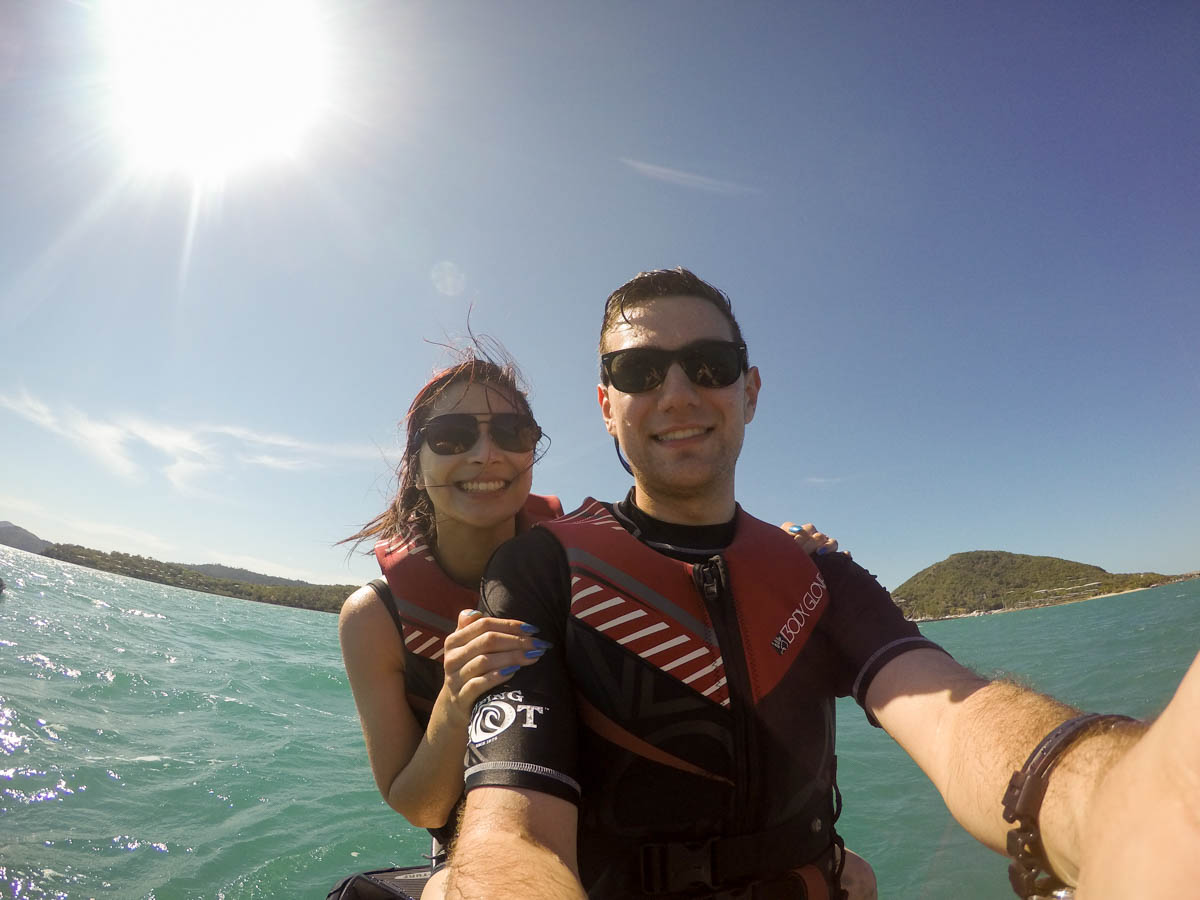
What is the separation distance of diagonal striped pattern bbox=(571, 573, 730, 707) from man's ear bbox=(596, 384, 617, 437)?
88 cm

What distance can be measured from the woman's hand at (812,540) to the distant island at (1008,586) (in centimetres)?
11769

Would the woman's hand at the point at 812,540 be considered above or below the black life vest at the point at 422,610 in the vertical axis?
above

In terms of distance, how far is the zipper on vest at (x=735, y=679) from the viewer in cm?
195

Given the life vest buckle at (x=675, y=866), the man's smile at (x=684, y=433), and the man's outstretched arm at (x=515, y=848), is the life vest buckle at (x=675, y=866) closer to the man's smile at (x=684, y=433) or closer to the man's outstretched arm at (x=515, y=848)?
the man's outstretched arm at (x=515, y=848)

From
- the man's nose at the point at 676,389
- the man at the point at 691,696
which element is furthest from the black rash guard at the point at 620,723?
the man's nose at the point at 676,389

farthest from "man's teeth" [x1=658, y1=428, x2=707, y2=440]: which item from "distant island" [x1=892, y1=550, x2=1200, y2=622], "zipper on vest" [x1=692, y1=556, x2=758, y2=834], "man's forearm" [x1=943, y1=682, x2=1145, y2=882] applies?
"distant island" [x1=892, y1=550, x2=1200, y2=622]

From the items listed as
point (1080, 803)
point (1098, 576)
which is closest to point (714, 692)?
point (1080, 803)

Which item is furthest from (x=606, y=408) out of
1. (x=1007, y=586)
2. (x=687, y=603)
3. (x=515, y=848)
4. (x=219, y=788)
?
(x=1007, y=586)

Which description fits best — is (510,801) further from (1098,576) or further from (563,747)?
(1098,576)

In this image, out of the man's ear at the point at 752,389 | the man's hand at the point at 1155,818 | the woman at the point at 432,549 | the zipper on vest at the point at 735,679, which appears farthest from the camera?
the man's ear at the point at 752,389

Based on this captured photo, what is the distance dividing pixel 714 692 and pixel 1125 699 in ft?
57.9

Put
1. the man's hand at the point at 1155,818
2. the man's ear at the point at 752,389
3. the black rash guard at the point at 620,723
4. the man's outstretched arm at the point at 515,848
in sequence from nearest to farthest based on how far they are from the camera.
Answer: the man's hand at the point at 1155,818, the man's outstretched arm at the point at 515,848, the black rash guard at the point at 620,723, the man's ear at the point at 752,389

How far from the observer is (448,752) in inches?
84.7

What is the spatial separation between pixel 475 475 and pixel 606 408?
843 mm
